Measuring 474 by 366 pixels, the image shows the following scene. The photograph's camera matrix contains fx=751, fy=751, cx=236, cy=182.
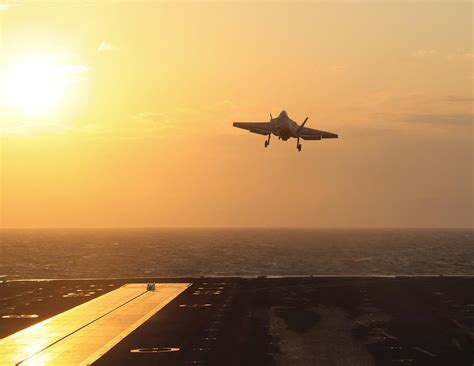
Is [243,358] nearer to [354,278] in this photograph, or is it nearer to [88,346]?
[88,346]

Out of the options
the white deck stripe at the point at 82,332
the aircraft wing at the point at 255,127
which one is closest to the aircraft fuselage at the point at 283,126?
the aircraft wing at the point at 255,127

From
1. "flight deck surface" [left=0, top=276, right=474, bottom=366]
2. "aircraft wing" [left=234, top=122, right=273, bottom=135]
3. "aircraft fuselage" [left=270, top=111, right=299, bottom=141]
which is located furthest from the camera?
"aircraft wing" [left=234, top=122, right=273, bottom=135]

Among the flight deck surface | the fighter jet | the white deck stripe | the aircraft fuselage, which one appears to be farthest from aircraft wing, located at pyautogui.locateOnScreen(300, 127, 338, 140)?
the white deck stripe

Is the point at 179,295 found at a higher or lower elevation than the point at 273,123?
lower

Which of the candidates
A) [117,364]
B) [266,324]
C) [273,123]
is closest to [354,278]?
[273,123]

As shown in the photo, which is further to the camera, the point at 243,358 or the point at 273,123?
the point at 273,123

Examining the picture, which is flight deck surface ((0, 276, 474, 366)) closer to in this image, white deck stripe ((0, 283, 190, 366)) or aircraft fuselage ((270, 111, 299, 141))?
white deck stripe ((0, 283, 190, 366))

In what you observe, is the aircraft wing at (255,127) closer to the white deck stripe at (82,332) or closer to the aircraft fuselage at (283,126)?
the aircraft fuselage at (283,126)

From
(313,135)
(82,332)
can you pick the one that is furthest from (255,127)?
(82,332)

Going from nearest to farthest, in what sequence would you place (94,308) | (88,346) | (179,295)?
(88,346), (94,308), (179,295)
